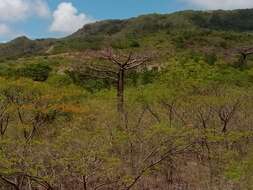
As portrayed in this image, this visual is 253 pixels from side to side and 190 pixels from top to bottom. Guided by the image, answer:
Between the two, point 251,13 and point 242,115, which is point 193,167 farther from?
point 251,13

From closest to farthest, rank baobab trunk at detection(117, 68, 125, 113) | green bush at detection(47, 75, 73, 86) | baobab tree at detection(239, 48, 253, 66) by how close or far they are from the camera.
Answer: baobab trunk at detection(117, 68, 125, 113), green bush at detection(47, 75, 73, 86), baobab tree at detection(239, 48, 253, 66)

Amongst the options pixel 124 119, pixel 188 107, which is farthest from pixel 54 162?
pixel 188 107

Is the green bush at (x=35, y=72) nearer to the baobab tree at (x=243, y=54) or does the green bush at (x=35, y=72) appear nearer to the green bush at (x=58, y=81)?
the green bush at (x=58, y=81)

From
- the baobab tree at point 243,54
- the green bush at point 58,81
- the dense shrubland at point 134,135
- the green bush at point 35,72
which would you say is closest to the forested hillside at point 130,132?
the dense shrubland at point 134,135


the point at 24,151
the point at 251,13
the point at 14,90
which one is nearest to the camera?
the point at 24,151

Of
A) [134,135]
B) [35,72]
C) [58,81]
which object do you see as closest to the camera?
[134,135]

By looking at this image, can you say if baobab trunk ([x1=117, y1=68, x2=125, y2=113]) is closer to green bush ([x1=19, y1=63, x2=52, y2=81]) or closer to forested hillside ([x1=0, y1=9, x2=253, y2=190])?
forested hillside ([x1=0, y1=9, x2=253, y2=190])

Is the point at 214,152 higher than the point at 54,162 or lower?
lower

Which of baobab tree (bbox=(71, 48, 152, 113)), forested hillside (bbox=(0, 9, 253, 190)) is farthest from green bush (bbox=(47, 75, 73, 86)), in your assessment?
baobab tree (bbox=(71, 48, 152, 113))

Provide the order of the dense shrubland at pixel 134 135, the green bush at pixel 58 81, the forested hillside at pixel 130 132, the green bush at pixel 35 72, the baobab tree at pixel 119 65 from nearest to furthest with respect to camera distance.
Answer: the dense shrubland at pixel 134 135
the forested hillside at pixel 130 132
the baobab tree at pixel 119 65
the green bush at pixel 58 81
the green bush at pixel 35 72

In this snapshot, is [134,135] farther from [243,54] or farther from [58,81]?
[243,54]

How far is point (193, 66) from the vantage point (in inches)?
895

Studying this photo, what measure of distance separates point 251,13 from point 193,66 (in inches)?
5749

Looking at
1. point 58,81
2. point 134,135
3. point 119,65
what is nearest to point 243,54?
point 58,81
